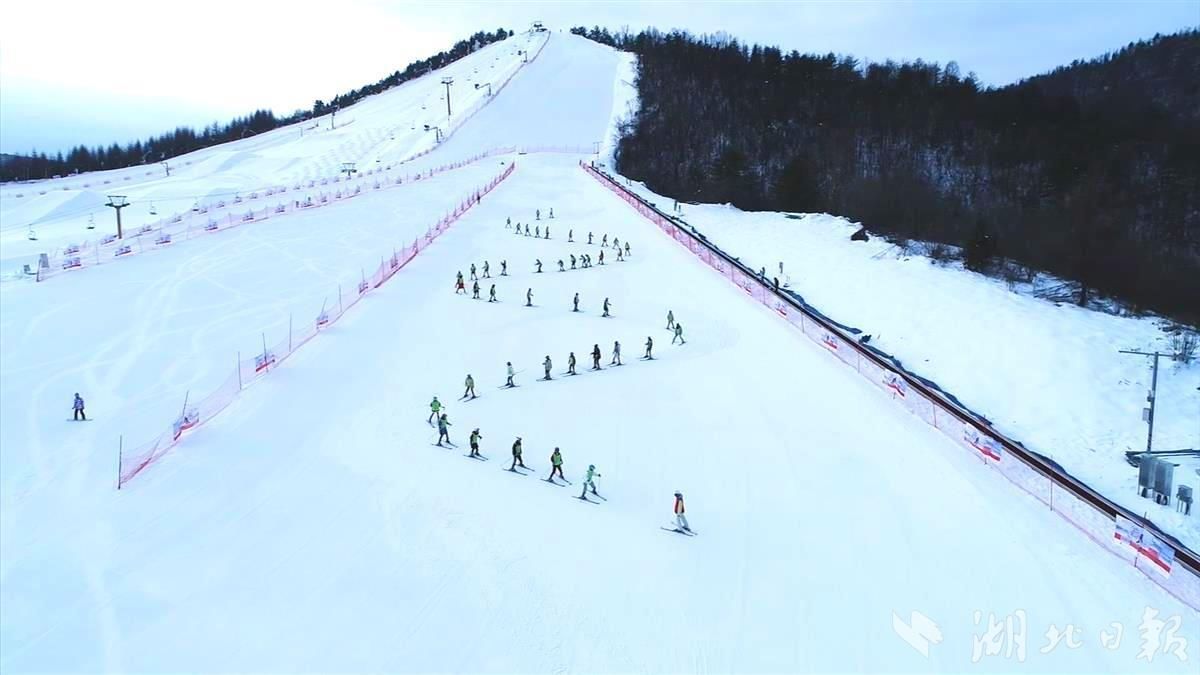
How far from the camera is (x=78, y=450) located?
59.5ft

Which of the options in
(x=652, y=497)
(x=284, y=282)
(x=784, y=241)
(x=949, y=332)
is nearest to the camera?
(x=652, y=497)

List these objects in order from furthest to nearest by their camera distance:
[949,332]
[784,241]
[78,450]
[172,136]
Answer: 1. [172,136]
2. [784,241]
3. [949,332]
4. [78,450]

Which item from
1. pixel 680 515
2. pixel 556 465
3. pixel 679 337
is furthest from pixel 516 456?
pixel 679 337

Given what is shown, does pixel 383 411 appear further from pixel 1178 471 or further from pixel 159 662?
pixel 1178 471

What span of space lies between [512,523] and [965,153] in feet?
251

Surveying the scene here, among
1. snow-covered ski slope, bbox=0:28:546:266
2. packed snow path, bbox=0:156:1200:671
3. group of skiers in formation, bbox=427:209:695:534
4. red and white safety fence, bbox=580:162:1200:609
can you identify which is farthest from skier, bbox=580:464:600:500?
snow-covered ski slope, bbox=0:28:546:266

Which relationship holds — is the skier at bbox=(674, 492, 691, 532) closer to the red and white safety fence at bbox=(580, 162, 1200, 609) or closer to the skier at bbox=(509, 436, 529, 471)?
the skier at bbox=(509, 436, 529, 471)

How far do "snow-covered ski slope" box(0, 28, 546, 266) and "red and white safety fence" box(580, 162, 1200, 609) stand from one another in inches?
1407

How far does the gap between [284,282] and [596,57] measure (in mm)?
101244

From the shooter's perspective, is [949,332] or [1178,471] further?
[949,332]

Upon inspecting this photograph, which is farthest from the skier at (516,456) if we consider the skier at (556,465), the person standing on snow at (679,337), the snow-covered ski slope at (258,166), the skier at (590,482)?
the snow-covered ski slope at (258,166)

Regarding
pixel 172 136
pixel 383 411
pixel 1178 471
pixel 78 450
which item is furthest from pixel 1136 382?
pixel 172 136

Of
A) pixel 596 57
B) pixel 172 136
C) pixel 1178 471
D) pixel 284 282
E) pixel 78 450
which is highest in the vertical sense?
pixel 596 57

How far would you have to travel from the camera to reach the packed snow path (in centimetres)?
1146
